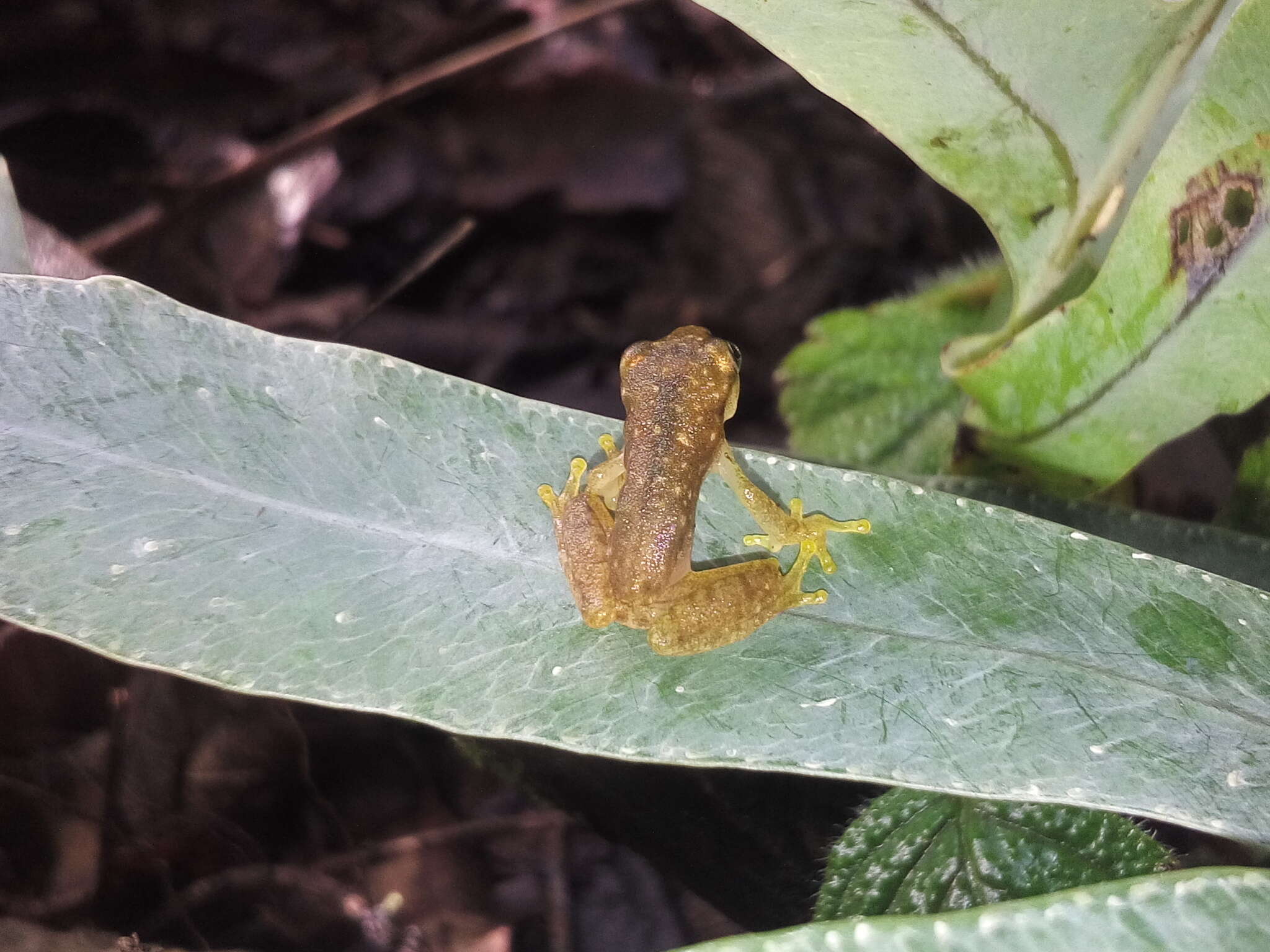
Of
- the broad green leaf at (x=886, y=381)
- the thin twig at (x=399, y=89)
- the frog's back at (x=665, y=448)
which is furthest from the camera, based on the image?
the thin twig at (x=399, y=89)

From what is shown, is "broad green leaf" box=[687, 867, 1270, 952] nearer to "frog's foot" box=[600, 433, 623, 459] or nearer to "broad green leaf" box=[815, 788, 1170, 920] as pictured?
"broad green leaf" box=[815, 788, 1170, 920]

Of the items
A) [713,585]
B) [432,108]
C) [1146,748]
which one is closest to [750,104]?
[432,108]

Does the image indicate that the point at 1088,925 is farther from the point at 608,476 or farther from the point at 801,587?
the point at 608,476

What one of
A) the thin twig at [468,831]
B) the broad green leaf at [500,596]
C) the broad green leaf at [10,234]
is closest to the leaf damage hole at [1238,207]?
the broad green leaf at [500,596]

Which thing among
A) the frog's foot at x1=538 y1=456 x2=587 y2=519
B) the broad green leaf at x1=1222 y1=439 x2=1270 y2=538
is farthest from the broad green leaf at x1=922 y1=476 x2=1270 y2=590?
the frog's foot at x1=538 y1=456 x2=587 y2=519

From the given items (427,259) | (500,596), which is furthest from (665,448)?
(427,259)

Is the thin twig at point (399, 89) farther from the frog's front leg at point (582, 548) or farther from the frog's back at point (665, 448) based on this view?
the frog's front leg at point (582, 548)
